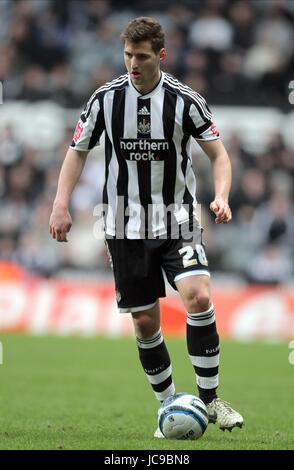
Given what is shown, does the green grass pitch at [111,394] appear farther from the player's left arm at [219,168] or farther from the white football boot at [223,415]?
the player's left arm at [219,168]

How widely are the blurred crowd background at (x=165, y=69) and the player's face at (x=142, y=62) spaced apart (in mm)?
9260

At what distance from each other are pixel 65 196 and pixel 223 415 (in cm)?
157

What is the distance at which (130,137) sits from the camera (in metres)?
6.21

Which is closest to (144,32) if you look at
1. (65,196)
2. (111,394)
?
(65,196)

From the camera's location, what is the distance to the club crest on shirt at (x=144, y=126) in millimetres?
6199

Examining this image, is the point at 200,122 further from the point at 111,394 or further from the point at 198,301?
the point at 111,394

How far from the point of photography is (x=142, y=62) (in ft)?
19.7

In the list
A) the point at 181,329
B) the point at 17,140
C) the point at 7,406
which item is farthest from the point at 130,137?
the point at 17,140

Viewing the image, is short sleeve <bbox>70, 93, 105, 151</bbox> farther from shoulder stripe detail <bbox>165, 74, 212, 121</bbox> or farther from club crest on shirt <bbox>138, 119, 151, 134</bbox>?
shoulder stripe detail <bbox>165, 74, 212, 121</bbox>

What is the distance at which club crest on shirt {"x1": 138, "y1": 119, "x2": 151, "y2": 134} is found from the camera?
6.20 m

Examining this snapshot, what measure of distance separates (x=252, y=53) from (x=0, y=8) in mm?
4863

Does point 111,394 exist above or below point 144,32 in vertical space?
below

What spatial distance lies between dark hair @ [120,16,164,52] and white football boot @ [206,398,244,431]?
207 cm
